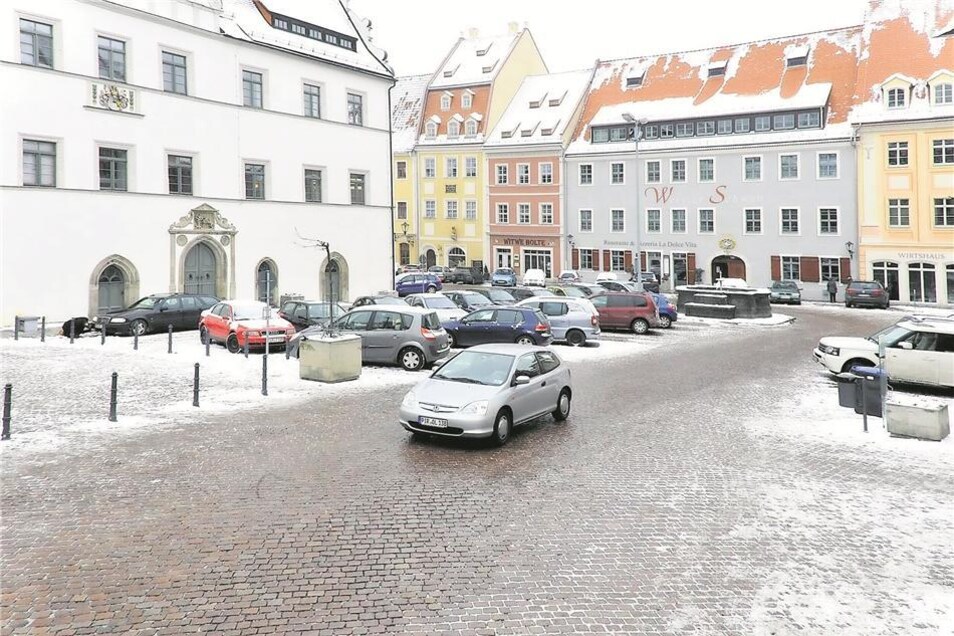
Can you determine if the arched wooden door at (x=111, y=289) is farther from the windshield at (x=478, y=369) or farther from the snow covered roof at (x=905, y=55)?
the snow covered roof at (x=905, y=55)

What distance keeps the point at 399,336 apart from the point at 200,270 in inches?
687

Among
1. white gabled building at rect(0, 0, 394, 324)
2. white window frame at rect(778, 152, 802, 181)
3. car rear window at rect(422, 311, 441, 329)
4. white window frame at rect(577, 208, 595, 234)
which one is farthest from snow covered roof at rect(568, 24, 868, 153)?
car rear window at rect(422, 311, 441, 329)

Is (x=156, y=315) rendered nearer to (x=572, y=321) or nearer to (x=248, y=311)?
(x=248, y=311)

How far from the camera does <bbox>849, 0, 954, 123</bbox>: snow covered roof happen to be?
4778cm

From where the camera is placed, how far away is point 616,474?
11.7 metres

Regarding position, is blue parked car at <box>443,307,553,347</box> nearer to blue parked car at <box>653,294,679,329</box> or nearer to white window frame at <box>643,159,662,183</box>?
blue parked car at <box>653,294,679,329</box>

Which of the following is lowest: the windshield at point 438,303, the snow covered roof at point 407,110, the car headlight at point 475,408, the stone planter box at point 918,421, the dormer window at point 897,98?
the stone planter box at point 918,421

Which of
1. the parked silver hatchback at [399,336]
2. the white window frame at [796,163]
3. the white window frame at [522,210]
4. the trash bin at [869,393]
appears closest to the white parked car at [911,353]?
the trash bin at [869,393]

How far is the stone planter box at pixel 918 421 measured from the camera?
13.9 meters

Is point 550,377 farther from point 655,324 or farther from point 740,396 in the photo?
point 655,324

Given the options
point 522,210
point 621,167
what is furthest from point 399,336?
point 522,210

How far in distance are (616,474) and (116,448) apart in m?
7.56

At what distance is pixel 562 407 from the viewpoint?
50.4ft

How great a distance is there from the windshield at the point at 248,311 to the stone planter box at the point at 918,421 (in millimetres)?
17197
